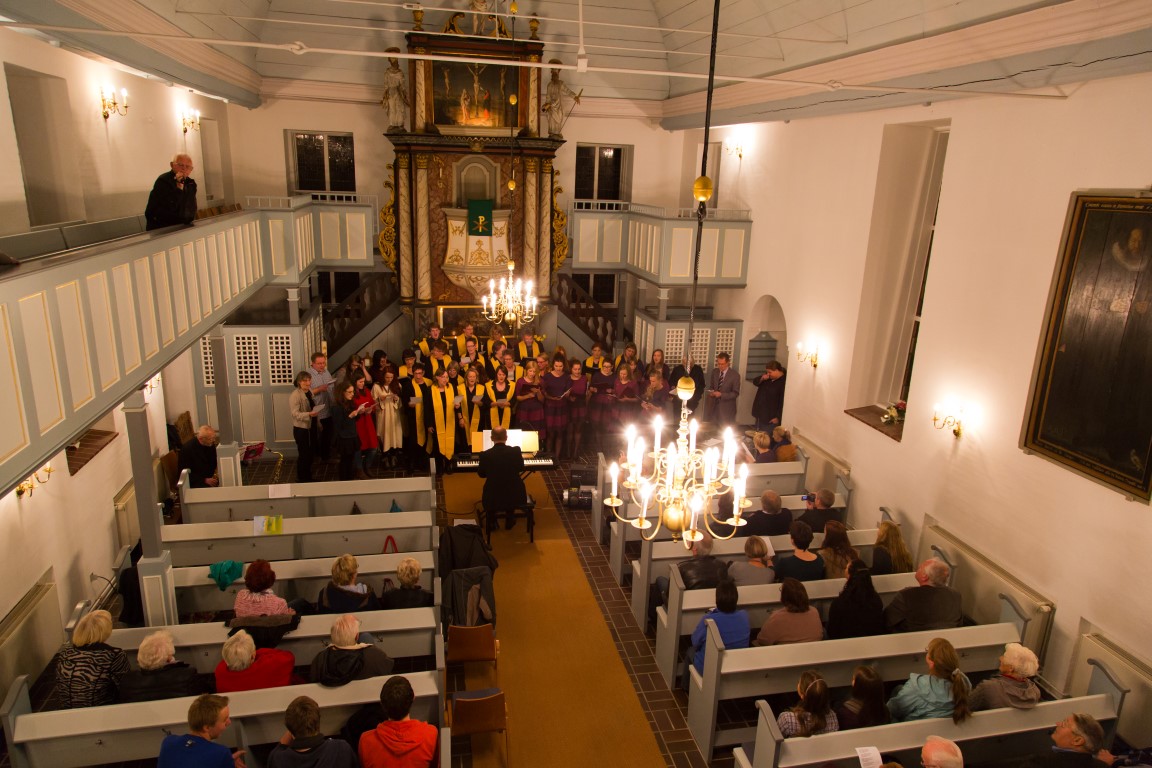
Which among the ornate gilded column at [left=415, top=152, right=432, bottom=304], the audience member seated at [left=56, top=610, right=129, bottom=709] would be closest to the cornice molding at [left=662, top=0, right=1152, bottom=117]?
the ornate gilded column at [left=415, top=152, right=432, bottom=304]

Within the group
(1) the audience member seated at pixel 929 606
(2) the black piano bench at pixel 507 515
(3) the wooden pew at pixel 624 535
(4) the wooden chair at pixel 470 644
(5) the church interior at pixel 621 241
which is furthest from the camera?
(2) the black piano bench at pixel 507 515

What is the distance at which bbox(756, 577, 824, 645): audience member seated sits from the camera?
6.52 metres

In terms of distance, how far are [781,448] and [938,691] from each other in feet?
17.0

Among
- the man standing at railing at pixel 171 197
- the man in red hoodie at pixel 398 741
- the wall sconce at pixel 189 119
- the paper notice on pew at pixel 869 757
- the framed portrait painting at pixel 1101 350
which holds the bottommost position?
the paper notice on pew at pixel 869 757

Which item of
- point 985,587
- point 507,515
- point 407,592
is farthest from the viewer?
point 507,515

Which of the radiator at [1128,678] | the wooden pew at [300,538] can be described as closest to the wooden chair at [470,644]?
the wooden pew at [300,538]

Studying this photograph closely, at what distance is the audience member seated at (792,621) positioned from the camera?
6.52 metres

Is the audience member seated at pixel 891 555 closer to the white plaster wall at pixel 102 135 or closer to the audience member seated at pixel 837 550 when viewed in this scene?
the audience member seated at pixel 837 550

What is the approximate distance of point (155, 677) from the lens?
17.9 ft

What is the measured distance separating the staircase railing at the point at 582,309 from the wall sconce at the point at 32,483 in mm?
10471

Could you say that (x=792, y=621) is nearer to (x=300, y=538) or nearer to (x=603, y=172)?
(x=300, y=538)

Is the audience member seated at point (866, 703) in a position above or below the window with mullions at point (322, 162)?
below

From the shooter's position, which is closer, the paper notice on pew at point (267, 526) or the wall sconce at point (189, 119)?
the paper notice on pew at point (267, 526)

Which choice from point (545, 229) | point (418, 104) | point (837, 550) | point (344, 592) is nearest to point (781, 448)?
point (837, 550)
